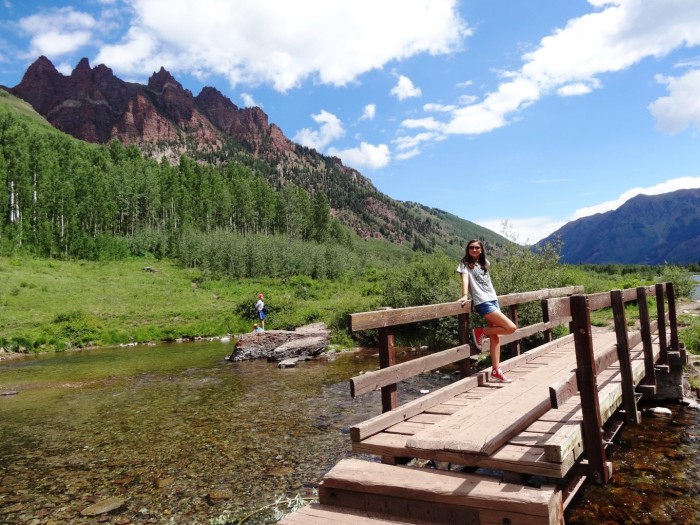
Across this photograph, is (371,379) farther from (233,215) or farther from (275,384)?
(233,215)

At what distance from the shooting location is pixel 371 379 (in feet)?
20.4

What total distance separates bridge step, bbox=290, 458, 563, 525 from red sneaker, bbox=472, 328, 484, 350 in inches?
171

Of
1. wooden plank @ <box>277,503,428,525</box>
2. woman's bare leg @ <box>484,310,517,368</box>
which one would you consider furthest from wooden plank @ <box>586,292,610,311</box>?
wooden plank @ <box>277,503,428,525</box>

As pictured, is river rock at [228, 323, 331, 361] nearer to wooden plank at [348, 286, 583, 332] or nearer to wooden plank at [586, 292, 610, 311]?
wooden plank at [348, 286, 583, 332]

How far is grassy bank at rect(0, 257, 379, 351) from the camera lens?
33.5m

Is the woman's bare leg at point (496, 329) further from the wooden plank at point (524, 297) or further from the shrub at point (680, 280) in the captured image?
the shrub at point (680, 280)

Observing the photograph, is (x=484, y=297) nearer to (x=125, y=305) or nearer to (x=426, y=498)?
(x=426, y=498)

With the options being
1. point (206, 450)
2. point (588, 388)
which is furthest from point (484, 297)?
point (206, 450)

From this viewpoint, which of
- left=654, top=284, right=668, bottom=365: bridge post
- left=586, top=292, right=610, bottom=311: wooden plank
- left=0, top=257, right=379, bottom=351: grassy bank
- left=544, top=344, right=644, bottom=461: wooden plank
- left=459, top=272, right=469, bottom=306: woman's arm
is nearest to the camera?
left=544, top=344, right=644, bottom=461: wooden plank

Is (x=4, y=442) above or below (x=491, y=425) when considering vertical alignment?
below

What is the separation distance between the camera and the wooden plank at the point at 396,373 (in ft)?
20.0

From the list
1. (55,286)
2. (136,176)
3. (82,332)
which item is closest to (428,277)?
(82,332)

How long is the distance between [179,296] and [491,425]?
4622cm

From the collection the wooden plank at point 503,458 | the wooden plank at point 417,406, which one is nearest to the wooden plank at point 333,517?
the wooden plank at point 503,458
